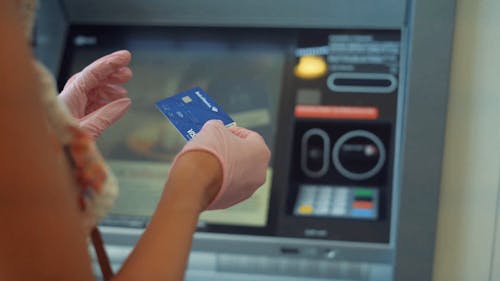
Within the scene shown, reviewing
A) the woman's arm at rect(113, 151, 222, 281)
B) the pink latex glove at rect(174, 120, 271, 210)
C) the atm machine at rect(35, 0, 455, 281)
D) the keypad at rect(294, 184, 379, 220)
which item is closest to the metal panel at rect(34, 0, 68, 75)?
the atm machine at rect(35, 0, 455, 281)

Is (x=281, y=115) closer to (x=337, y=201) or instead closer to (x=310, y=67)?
(x=310, y=67)

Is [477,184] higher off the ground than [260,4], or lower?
lower

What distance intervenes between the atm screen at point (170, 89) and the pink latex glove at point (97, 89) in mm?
533

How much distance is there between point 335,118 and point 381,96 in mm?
119

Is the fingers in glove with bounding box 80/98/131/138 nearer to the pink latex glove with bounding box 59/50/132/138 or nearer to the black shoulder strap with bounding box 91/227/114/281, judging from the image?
the pink latex glove with bounding box 59/50/132/138

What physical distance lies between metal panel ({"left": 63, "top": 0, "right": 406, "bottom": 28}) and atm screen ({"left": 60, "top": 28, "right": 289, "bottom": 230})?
1.2 inches

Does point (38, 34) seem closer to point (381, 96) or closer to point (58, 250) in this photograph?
point (381, 96)

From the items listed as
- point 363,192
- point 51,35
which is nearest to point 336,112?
point 363,192

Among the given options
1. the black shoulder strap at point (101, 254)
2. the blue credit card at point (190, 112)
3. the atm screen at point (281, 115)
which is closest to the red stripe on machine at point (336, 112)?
the atm screen at point (281, 115)

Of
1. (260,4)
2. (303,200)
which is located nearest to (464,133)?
(303,200)

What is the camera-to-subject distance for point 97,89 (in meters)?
1.33

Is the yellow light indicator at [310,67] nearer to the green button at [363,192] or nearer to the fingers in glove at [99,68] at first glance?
the green button at [363,192]

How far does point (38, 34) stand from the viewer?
198 centimetres

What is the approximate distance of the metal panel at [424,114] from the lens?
1644 mm
